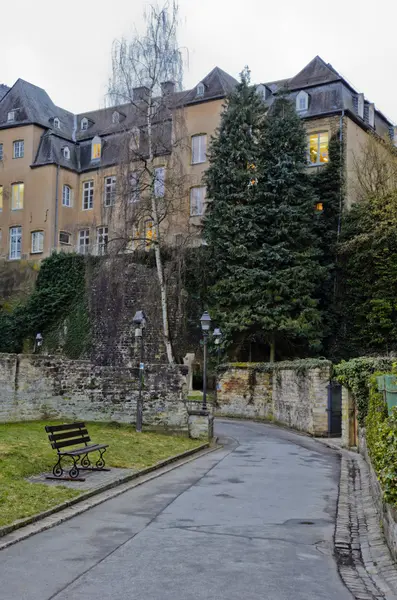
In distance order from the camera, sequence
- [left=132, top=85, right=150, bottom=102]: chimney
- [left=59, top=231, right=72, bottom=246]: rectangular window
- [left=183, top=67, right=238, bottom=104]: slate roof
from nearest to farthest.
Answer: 1. [left=132, top=85, right=150, bottom=102]: chimney
2. [left=183, top=67, right=238, bottom=104]: slate roof
3. [left=59, top=231, right=72, bottom=246]: rectangular window

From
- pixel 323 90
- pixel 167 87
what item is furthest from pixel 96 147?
pixel 167 87

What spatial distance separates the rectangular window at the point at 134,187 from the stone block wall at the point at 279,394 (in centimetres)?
951

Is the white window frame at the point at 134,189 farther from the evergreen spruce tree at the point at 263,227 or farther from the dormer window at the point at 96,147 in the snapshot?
the dormer window at the point at 96,147

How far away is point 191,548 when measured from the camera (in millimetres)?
7812

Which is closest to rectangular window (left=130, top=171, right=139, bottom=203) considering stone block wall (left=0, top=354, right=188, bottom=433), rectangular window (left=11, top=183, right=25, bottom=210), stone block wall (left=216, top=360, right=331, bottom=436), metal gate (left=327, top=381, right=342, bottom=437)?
stone block wall (left=216, top=360, right=331, bottom=436)

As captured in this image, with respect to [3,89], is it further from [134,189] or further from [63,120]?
[134,189]

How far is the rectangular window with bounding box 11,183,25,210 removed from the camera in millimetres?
50781

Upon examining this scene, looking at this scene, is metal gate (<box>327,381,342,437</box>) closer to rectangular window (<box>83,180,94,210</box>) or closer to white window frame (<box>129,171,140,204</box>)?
white window frame (<box>129,171,140,204</box>)

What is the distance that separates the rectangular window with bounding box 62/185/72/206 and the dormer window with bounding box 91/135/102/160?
3070mm

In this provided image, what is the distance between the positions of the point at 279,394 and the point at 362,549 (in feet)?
73.9

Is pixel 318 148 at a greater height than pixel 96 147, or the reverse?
pixel 96 147

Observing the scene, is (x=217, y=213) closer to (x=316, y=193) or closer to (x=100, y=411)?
(x=316, y=193)

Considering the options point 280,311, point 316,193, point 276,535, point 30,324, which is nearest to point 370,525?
point 276,535

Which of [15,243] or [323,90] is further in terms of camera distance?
[15,243]
